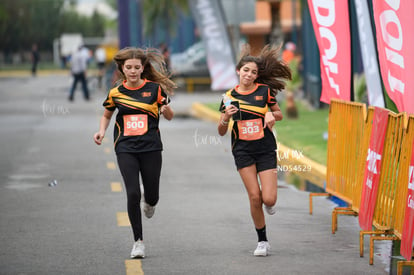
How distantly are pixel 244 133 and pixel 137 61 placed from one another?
1065 mm

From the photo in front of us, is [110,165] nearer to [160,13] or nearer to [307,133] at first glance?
[307,133]

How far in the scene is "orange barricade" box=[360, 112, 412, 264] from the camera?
769 centimetres

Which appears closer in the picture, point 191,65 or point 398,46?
point 398,46

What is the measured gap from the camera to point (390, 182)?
7793 mm

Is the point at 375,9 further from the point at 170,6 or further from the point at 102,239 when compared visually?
the point at 170,6

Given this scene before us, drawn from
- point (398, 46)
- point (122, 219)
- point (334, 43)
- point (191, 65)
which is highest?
point (398, 46)

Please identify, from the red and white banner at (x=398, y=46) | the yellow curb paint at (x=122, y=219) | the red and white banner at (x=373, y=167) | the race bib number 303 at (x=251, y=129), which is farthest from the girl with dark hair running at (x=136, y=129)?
the red and white banner at (x=398, y=46)

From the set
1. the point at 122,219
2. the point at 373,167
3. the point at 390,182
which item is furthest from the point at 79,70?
the point at 390,182

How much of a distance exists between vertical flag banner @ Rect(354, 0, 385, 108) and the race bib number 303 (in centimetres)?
380

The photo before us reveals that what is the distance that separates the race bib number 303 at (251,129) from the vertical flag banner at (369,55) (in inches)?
150

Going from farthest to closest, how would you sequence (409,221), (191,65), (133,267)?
(191,65)
(133,267)
(409,221)

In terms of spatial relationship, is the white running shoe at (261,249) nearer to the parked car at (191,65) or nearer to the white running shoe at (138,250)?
the white running shoe at (138,250)

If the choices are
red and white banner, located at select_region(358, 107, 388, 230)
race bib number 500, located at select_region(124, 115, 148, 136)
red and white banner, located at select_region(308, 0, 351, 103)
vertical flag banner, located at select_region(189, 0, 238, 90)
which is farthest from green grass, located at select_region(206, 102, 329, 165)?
race bib number 500, located at select_region(124, 115, 148, 136)

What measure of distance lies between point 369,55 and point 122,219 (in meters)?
3.75
